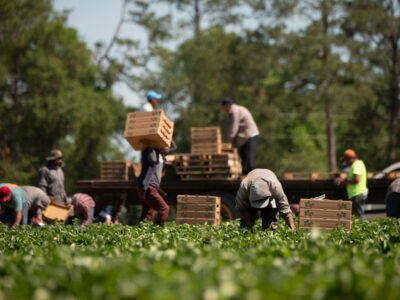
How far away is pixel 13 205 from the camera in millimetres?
11375

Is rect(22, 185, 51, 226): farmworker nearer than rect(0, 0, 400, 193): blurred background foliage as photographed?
Yes

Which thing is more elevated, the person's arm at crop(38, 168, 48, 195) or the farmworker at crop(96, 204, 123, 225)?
the person's arm at crop(38, 168, 48, 195)

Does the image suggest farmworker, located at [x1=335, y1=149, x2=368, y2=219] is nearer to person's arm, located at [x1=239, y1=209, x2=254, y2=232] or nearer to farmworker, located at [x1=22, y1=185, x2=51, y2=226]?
person's arm, located at [x1=239, y1=209, x2=254, y2=232]

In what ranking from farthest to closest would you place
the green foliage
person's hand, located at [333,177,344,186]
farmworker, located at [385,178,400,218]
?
the green foliage
person's hand, located at [333,177,344,186]
farmworker, located at [385,178,400,218]

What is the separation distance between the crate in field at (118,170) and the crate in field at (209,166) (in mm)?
2085

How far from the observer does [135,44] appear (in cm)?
3147

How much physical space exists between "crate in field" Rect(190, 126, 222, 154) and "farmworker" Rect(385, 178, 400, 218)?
439 centimetres

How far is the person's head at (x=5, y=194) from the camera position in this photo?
1110cm

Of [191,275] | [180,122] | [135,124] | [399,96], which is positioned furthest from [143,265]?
[399,96]

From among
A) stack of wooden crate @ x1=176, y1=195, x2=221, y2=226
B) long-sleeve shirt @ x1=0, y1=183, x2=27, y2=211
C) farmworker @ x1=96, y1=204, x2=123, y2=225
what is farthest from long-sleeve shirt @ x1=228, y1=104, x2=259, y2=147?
long-sleeve shirt @ x1=0, y1=183, x2=27, y2=211

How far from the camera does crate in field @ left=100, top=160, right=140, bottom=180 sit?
587 inches

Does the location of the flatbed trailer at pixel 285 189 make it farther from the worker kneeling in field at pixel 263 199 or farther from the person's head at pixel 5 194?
the worker kneeling in field at pixel 263 199

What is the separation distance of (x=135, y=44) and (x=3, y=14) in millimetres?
7719

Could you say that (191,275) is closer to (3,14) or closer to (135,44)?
(3,14)
